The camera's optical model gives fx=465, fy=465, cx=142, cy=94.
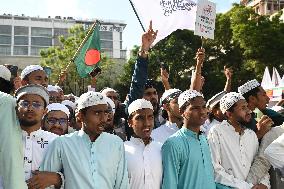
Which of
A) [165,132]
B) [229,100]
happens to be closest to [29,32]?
[165,132]

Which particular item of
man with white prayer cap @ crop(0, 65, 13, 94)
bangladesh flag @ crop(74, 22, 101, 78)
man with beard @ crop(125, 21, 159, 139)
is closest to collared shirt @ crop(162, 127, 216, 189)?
man with beard @ crop(125, 21, 159, 139)

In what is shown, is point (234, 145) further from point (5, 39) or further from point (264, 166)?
point (5, 39)

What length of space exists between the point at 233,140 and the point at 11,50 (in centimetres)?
12424

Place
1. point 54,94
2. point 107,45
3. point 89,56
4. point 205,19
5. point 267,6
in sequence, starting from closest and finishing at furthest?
1. point 54,94
2. point 205,19
3. point 89,56
4. point 267,6
5. point 107,45

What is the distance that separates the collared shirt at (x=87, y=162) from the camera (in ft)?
11.4

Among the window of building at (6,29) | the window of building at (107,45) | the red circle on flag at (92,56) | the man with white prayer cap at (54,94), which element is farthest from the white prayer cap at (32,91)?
the window of building at (107,45)

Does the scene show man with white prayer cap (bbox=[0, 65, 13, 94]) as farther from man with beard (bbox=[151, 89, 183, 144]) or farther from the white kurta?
the white kurta

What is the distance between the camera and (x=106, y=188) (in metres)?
3.50

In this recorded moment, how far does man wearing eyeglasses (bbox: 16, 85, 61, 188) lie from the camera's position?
340cm

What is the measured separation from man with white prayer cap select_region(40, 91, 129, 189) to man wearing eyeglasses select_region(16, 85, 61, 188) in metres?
0.11

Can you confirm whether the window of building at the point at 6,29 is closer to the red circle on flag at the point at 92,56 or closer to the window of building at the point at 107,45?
the window of building at the point at 107,45

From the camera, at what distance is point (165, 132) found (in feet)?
16.0

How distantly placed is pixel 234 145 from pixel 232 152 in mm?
77

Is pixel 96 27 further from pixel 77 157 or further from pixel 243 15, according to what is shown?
pixel 243 15
